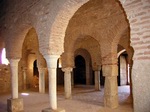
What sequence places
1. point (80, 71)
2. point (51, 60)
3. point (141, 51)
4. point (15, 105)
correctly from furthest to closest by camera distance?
point (80, 71) < point (15, 105) < point (51, 60) < point (141, 51)

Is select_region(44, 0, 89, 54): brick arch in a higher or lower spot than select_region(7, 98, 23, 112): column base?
higher

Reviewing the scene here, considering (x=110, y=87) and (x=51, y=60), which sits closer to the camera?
(x=51, y=60)

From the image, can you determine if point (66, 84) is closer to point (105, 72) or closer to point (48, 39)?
point (105, 72)

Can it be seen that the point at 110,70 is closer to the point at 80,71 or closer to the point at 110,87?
the point at 110,87

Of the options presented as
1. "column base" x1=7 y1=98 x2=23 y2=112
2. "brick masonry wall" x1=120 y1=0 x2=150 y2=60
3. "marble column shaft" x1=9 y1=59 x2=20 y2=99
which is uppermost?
"brick masonry wall" x1=120 y1=0 x2=150 y2=60

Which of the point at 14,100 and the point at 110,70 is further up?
the point at 110,70

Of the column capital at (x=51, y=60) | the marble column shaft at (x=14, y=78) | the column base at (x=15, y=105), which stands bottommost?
the column base at (x=15, y=105)

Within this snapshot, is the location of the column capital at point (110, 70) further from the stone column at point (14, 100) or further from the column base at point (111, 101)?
the stone column at point (14, 100)

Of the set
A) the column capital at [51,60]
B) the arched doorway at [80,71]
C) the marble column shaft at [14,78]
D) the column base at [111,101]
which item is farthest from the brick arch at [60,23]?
the arched doorway at [80,71]

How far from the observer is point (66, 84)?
10.6 meters

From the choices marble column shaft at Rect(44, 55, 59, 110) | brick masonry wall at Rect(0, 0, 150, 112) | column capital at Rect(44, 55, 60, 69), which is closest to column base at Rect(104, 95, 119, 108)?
marble column shaft at Rect(44, 55, 59, 110)

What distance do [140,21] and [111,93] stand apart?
5.38 meters

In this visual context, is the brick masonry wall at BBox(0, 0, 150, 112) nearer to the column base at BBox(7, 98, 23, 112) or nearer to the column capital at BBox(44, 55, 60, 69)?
the column capital at BBox(44, 55, 60, 69)

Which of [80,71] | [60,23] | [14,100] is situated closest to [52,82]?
[60,23]
